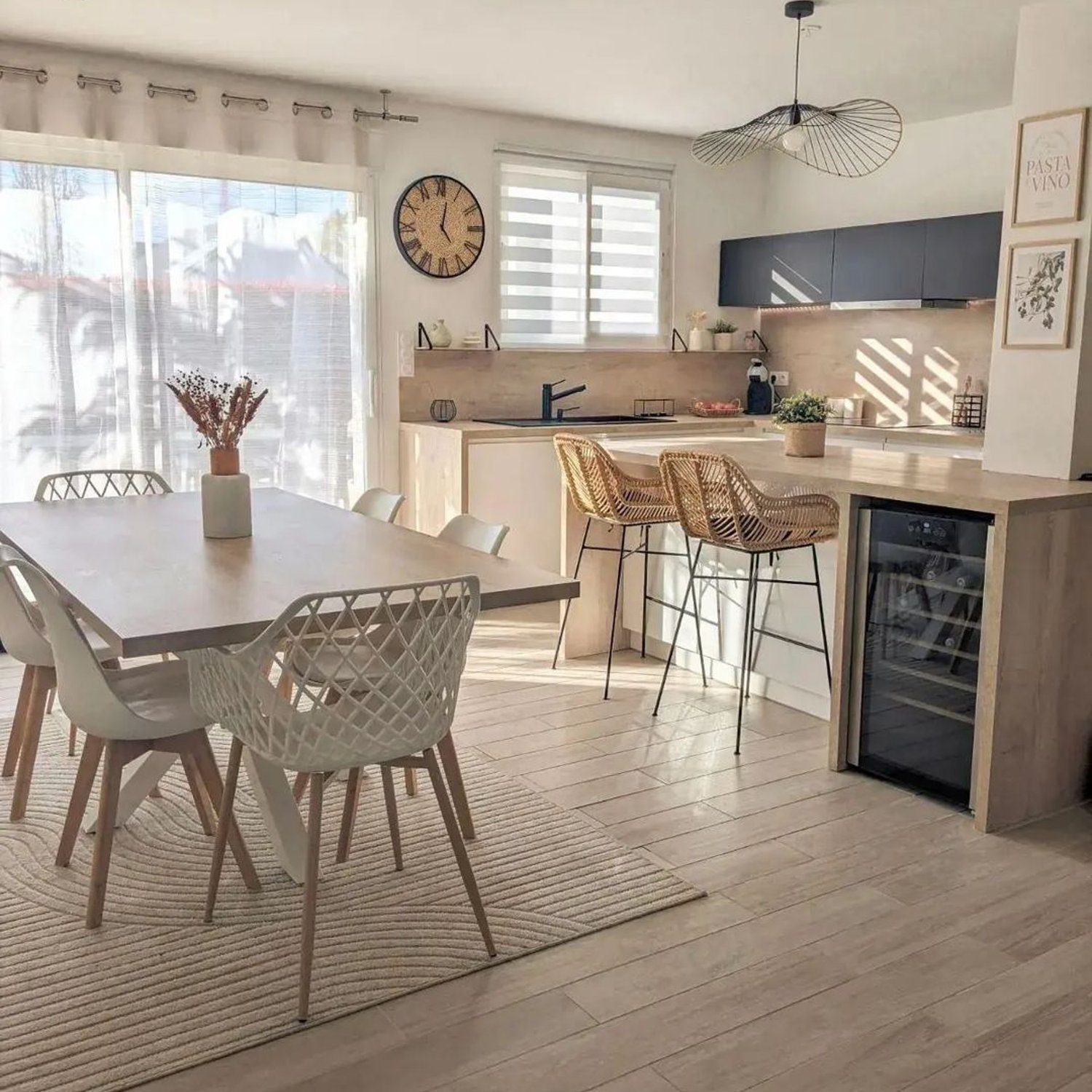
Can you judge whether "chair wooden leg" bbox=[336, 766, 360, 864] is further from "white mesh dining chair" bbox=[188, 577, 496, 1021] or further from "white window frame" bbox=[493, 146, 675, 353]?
"white window frame" bbox=[493, 146, 675, 353]

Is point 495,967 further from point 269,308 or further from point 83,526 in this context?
point 269,308

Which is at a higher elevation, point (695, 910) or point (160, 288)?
point (160, 288)

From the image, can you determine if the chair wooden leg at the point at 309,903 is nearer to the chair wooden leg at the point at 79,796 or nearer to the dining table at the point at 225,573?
the dining table at the point at 225,573

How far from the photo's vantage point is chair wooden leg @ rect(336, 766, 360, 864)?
2672mm

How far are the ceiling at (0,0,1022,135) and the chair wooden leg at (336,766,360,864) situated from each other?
2862 mm

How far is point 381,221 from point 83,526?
116 inches

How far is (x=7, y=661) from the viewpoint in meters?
4.84

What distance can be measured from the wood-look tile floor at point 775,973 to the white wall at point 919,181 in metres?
3.63

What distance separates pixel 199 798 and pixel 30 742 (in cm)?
56

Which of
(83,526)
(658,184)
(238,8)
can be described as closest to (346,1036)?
(83,526)

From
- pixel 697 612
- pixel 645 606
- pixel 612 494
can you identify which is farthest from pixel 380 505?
pixel 645 606

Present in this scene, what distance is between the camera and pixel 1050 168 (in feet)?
11.4

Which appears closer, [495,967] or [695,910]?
[495,967]

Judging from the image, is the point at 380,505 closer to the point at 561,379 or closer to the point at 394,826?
the point at 394,826
